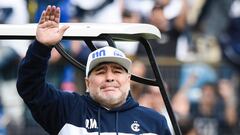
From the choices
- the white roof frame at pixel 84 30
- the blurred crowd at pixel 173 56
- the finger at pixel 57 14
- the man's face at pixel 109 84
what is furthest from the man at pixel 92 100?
the blurred crowd at pixel 173 56

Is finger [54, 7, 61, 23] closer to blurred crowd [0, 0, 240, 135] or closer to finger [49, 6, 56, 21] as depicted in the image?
finger [49, 6, 56, 21]

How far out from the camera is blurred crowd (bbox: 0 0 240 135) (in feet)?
33.9

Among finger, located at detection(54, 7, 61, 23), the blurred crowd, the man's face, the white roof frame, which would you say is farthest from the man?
the blurred crowd

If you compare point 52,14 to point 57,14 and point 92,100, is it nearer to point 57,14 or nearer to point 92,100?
point 57,14

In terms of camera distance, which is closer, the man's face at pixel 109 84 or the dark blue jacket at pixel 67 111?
the dark blue jacket at pixel 67 111

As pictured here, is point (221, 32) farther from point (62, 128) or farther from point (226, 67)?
point (62, 128)

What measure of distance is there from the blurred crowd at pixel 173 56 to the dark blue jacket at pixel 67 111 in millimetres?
4673

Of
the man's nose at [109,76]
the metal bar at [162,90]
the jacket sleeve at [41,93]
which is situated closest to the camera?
the jacket sleeve at [41,93]

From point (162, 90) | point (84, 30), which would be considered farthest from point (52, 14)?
point (162, 90)

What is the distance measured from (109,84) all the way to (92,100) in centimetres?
17

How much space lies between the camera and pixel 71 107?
198 inches

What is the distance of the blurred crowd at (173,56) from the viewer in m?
10.3

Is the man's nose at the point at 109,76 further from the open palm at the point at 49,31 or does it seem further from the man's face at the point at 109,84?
the open palm at the point at 49,31

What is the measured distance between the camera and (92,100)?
5.05 metres
